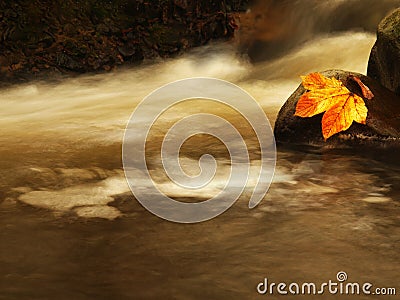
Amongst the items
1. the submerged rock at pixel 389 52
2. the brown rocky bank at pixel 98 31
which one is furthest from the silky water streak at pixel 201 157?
the brown rocky bank at pixel 98 31

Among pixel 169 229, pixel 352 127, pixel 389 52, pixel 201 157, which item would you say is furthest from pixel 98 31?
pixel 169 229

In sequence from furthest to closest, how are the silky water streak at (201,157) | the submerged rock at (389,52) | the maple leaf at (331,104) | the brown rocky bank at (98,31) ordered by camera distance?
the brown rocky bank at (98,31), the submerged rock at (389,52), the maple leaf at (331,104), the silky water streak at (201,157)

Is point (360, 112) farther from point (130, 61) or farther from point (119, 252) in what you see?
point (130, 61)

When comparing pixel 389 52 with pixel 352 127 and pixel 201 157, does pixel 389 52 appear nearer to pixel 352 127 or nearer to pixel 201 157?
pixel 352 127

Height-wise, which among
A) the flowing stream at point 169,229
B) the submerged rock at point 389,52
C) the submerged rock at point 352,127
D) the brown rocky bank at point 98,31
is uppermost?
the brown rocky bank at point 98,31

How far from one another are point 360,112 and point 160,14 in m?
4.34

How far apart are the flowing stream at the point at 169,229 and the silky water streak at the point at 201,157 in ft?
0.19

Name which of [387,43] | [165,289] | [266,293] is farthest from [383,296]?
[387,43]

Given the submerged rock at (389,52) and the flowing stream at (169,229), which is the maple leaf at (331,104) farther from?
the submerged rock at (389,52)

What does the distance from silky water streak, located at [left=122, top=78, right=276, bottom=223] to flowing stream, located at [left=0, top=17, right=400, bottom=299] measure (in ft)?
0.19

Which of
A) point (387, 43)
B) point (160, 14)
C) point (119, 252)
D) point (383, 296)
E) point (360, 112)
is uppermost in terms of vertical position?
point (160, 14)

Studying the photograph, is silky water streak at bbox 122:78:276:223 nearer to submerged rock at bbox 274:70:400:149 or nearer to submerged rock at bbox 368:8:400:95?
submerged rock at bbox 274:70:400:149

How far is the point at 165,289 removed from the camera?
2.04 metres

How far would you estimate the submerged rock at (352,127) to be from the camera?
3805 millimetres
